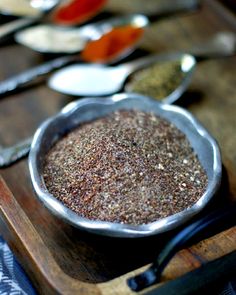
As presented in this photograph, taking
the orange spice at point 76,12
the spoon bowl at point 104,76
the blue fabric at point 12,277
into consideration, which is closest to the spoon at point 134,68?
the spoon bowl at point 104,76

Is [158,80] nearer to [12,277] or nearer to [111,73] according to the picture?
[111,73]

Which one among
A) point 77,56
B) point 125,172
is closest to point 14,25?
point 77,56

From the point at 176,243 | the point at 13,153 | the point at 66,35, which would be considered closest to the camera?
the point at 176,243

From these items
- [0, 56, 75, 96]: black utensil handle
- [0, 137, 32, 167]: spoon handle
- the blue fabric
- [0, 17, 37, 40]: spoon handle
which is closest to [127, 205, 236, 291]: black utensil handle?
the blue fabric

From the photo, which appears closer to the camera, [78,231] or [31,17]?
[78,231]

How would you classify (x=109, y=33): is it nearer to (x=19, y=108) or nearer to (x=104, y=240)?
(x=19, y=108)

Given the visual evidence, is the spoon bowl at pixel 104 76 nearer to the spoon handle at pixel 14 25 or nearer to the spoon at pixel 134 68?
the spoon at pixel 134 68
